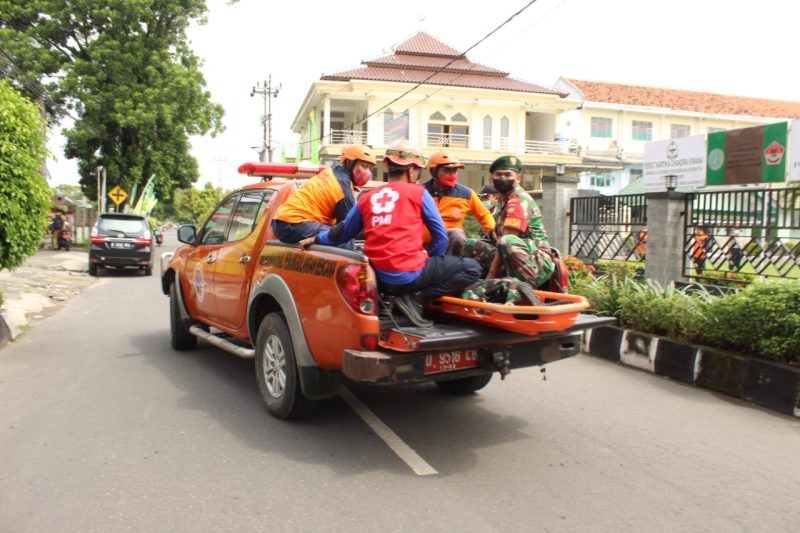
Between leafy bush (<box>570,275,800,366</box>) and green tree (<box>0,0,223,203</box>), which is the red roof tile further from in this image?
leafy bush (<box>570,275,800,366</box>)

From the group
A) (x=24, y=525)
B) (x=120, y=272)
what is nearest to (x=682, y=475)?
(x=24, y=525)

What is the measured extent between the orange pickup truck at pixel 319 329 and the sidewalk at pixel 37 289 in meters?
4.35

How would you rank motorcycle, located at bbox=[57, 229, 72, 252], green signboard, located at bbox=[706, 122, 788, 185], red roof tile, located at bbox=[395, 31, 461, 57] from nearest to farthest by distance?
green signboard, located at bbox=[706, 122, 788, 185], motorcycle, located at bbox=[57, 229, 72, 252], red roof tile, located at bbox=[395, 31, 461, 57]

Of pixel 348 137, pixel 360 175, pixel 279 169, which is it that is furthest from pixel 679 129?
pixel 360 175

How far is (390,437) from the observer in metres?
4.45

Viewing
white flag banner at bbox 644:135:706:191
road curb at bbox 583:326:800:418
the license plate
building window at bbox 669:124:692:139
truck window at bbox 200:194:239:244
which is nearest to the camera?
the license plate

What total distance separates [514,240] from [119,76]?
28.6 meters

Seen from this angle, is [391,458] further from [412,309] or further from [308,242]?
[308,242]

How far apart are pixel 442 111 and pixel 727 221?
89.4ft

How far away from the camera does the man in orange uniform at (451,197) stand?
17.5ft

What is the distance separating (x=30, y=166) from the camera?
7504 mm

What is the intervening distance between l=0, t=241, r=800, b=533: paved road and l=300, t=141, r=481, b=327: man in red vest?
42.3 inches

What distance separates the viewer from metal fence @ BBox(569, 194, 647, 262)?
10.6 meters

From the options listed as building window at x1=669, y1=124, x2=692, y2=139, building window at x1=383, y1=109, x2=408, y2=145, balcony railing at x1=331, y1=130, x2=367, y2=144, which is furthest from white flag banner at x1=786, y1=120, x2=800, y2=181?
building window at x1=669, y1=124, x2=692, y2=139
